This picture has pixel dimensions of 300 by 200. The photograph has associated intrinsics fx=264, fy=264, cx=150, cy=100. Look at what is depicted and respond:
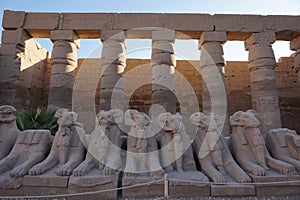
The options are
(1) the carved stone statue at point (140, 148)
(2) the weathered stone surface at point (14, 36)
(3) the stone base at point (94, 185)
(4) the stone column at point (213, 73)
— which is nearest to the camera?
(3) the stone base at point (94, 185)

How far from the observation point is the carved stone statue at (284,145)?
13.2 ft

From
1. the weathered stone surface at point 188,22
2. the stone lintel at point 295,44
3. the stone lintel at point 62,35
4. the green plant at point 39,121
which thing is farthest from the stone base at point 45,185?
the stone lintel at point 295,44

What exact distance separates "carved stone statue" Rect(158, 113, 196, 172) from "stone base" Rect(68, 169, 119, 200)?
2.76 feet

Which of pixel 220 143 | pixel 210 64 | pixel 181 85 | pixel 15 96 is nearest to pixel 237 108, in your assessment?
pixel 181 85

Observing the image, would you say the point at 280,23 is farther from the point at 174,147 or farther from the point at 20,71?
the point at 20,71

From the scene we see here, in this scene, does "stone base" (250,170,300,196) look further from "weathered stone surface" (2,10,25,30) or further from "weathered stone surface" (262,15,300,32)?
"weathered stone surface" (2,10,25,30)

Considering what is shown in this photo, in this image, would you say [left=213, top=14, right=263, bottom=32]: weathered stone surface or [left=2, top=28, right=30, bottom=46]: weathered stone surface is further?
[left=213, top=14, right=263, bottom=32]: weathered stone surface

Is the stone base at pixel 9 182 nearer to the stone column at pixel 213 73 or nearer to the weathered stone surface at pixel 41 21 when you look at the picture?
the stone column at pixel 213 73

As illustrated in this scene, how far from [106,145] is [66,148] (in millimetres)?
611

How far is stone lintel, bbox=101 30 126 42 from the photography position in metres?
9.02

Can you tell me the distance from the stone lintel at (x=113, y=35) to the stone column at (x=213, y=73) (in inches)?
110

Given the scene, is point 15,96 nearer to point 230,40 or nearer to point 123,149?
point 123,149

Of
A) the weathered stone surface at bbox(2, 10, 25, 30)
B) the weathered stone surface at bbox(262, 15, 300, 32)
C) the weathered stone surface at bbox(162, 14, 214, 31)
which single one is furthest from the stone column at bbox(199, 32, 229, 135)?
the weathered stone surface at bbox(2, 10, 25, 30)

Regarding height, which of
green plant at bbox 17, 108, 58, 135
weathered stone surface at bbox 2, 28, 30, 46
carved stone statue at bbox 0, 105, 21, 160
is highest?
weathered stone surface at bbox 2, 28, 30, 46
